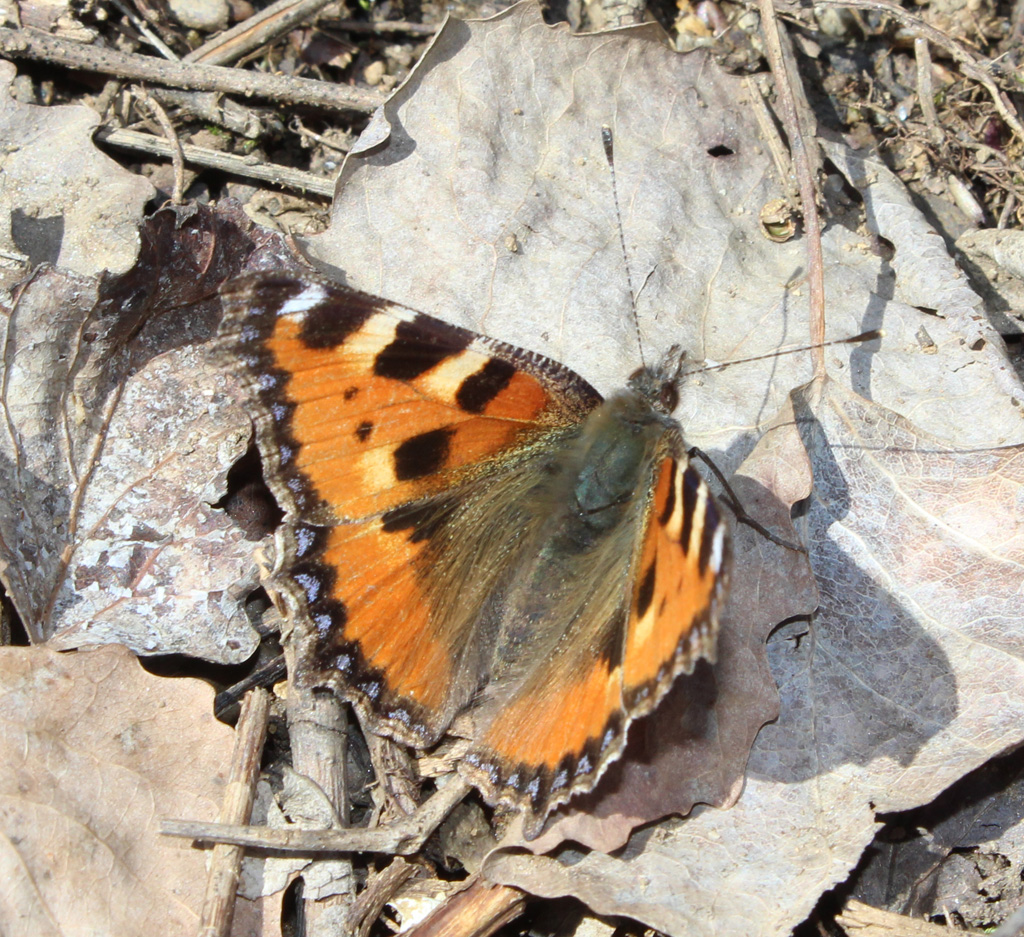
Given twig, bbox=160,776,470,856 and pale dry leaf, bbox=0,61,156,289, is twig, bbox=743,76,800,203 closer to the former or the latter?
pale dry leaf, bbox=0,61,156,289

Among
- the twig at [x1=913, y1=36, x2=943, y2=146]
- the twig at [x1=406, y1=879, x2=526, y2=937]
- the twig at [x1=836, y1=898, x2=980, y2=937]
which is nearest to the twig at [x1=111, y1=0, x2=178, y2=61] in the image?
the twig at [x1=913, y1=36, x2=943, y2=146]

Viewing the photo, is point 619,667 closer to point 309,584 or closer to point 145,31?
point 309,584

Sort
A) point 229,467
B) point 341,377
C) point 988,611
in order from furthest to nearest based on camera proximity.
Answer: point 229,467
point 988,611
point 341,377

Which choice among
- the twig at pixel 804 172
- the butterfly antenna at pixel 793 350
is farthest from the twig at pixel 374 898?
the twig at pixel 804 172

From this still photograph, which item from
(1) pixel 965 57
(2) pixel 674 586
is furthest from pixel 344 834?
(1) pixel 965 57

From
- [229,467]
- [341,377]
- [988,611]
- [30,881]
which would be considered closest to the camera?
[30,881]

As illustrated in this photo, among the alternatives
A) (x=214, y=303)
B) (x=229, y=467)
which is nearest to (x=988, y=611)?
(x=229, y=467)

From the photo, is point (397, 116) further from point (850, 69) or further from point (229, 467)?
point (850, 69)
